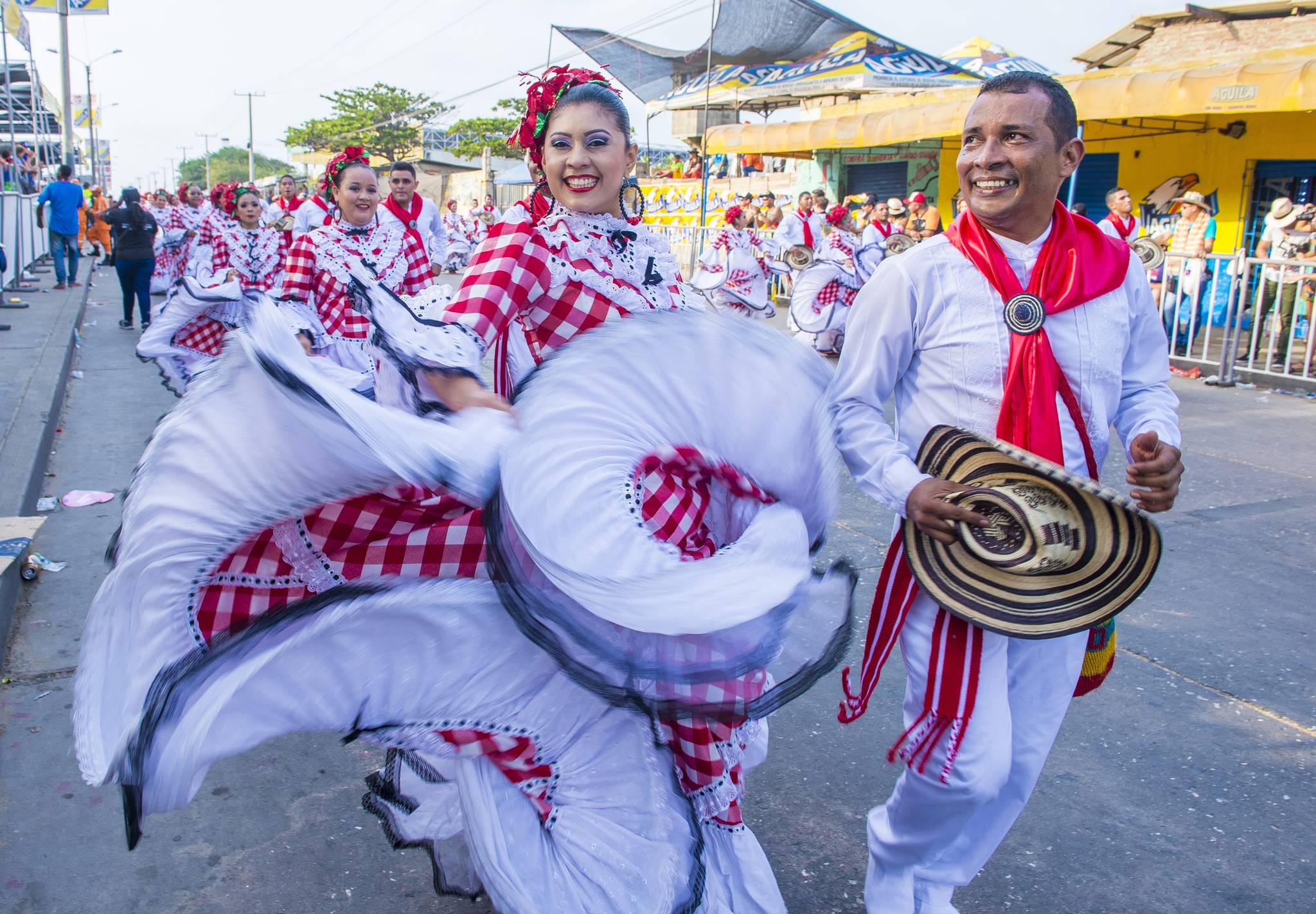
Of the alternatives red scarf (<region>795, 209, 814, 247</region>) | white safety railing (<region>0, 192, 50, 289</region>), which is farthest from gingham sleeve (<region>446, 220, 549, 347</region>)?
white safety railing (<region>0, 192, 50, 289</region>)

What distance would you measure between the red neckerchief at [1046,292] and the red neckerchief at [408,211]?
4.65 meters

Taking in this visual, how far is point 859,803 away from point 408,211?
204 inches

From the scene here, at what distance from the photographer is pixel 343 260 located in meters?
5.46

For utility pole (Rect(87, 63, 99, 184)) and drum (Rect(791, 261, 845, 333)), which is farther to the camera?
utility pole (Rect(87, 63, 99, 184))

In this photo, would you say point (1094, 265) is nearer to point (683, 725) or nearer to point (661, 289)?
point (661, 289)

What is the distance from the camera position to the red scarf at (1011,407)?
2.10 meters

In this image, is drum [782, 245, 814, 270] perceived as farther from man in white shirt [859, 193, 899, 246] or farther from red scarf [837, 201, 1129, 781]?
red scarf [837, 201, 1129, 781]

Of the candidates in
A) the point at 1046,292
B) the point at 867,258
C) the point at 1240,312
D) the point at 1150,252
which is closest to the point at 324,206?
the point at 867,258

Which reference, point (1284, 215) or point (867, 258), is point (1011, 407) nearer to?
point (867, 258)

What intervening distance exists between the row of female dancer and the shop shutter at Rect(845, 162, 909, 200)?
21595mm

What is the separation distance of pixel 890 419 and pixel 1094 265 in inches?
247

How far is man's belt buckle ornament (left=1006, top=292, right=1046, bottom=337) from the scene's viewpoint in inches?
83.6

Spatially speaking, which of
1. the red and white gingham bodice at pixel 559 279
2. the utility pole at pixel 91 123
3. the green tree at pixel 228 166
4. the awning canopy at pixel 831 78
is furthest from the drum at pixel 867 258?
the green tree at pixel 228 166

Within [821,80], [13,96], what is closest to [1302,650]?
[821,80]
